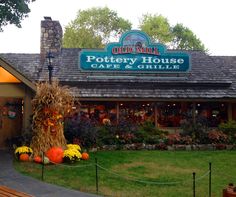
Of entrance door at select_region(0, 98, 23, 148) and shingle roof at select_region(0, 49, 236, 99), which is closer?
entrance door at select_region(0, 98, 23, 148)

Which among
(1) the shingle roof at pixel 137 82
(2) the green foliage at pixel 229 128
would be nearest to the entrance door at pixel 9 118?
(1) the shingle roof at pixel 137 82

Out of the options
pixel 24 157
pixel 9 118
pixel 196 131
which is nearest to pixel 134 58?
pixel 196 131

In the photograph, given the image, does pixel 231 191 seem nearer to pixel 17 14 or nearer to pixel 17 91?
pixel 17 91

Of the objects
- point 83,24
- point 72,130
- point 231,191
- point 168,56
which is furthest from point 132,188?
point 83,24

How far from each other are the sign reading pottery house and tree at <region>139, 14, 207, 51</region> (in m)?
29.4

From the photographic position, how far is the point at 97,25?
1986 inches

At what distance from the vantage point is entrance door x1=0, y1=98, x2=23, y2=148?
16312 millimetres

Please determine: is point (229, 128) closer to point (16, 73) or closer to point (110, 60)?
point (110, 60)

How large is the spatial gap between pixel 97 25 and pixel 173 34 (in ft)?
34.7

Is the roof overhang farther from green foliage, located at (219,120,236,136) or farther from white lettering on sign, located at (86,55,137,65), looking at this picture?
green foliage, located at (219,120,236,136)

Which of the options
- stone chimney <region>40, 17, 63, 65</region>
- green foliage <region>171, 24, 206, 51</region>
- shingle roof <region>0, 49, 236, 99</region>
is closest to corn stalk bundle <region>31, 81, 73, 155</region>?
shingle roof <region>0, 49, 236, 99</region>

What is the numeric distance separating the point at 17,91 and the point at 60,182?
277 inches

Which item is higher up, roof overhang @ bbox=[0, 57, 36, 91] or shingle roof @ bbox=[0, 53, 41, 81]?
shingle roof @ bbox=[0, 53, 41, 81]

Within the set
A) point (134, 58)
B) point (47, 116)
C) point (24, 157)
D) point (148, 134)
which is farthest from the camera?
point (134, 58)
